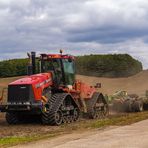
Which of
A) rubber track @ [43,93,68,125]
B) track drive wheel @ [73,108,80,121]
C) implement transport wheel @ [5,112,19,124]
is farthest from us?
track drive wheel @ [73,108,80,121]

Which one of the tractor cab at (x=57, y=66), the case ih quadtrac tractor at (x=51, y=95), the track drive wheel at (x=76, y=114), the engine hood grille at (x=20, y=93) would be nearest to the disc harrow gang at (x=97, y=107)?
the case ih quadtrac tractor at (x=51, y=95)

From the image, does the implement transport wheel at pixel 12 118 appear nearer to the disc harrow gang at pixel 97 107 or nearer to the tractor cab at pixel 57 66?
the tractor cab at pixel 57 66

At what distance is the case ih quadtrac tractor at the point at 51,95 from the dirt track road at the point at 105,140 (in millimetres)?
5657

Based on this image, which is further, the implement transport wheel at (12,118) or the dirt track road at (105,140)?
the implement transport wheel at (12,118)

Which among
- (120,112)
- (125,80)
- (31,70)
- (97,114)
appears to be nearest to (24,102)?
(31,70)

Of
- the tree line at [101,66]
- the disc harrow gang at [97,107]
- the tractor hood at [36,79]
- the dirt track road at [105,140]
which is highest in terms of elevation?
the tree line at [101,66]

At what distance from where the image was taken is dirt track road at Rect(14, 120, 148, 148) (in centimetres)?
1421

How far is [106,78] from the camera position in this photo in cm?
7538

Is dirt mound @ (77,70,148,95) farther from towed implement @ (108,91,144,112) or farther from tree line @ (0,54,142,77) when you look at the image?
towed implement @ (108,91,144,112)

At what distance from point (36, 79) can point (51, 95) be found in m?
1.26

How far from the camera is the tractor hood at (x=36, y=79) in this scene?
23078mm

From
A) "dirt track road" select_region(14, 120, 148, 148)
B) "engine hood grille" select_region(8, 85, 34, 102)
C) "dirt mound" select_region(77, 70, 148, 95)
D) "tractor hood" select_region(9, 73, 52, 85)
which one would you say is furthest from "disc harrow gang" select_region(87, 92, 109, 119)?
"dirt mound" select_region(77, 70, 148, 95)

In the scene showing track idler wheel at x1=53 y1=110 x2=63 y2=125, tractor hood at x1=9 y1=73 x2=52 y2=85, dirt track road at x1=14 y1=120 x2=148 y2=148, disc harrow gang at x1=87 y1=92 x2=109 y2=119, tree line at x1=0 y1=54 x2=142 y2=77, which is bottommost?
dirt track road at x1=14 y1=120 x2=148 y2=148

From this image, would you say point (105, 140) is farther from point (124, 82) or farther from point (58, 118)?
point (124, 82)
